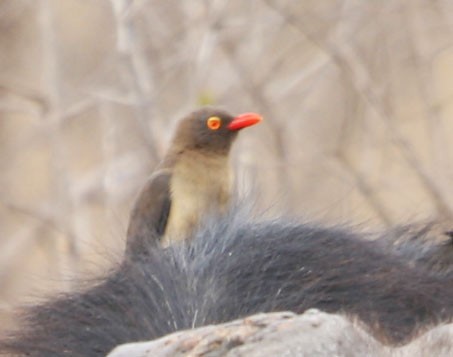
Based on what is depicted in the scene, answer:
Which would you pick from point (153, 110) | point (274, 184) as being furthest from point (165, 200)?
point (274, 184)

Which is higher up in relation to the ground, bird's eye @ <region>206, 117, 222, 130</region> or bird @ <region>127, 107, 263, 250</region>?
bird's eye @ <region>206, 117, 222, 130</region>

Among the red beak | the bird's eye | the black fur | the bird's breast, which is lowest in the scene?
the black fur

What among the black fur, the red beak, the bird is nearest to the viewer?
the black fur

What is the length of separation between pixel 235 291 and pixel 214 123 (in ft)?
8.86

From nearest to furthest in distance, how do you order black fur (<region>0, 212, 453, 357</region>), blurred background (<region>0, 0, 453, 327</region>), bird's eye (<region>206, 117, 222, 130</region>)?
black fur (<region>0, 212, 453, 357</region>), bird's eye (<region>206, 117, 222, 130</region>), blurred background (<region>0, 0, 453, 327</region>)

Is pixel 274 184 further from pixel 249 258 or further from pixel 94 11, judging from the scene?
pixel 249 258

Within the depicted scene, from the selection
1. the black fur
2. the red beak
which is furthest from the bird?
the black fur

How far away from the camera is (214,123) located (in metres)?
6.52

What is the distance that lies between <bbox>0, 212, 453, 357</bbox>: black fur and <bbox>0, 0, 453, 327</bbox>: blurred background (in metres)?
5.46

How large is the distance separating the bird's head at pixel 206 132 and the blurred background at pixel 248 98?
301 centimetres

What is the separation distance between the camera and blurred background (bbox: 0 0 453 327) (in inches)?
417

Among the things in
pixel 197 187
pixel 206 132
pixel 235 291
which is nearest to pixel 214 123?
pixel 206 132

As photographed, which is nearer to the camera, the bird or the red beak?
the bird

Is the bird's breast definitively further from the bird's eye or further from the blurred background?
the blurred background
